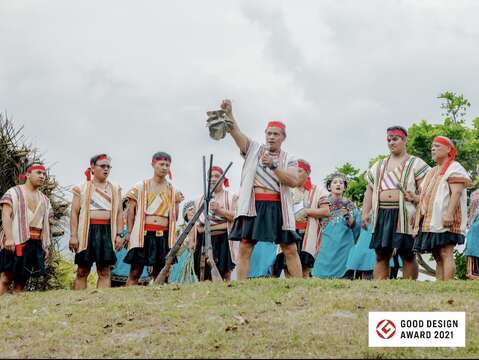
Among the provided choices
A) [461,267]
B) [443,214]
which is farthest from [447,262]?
[461,267]

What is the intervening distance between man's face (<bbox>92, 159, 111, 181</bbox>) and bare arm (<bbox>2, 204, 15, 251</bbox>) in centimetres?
127

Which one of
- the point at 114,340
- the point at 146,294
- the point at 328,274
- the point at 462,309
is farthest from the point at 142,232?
the point at 462,309

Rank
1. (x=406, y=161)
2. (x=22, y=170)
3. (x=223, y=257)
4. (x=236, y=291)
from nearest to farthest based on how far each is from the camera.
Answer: (x=236, y=291), (x=406, y=161), (x=223, y=257), (x=22, y=170)

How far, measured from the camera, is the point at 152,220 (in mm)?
12016

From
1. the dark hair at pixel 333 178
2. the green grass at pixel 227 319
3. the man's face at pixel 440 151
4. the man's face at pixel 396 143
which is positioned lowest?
the green grass at pixel 227 319

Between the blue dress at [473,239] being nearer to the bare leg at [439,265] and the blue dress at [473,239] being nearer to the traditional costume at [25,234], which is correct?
the bare leg at [439,265]

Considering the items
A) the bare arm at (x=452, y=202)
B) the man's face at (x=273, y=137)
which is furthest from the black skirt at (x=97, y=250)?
the bare arm at (x=452, y=202)

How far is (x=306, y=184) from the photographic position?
1309 centimetres

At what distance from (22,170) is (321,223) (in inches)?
197

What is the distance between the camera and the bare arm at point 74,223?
11.8m

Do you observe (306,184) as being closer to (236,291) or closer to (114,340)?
(236,291)

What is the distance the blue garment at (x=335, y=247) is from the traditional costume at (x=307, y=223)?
0.44 m

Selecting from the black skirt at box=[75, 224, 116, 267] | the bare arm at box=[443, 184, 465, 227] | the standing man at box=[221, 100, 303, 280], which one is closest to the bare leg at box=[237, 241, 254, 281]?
the standing man at box=[221, 100, 303, 280]

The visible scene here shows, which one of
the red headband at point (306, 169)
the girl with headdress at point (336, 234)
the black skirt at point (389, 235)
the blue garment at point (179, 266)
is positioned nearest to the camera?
the black skirt at point (389, 235)
